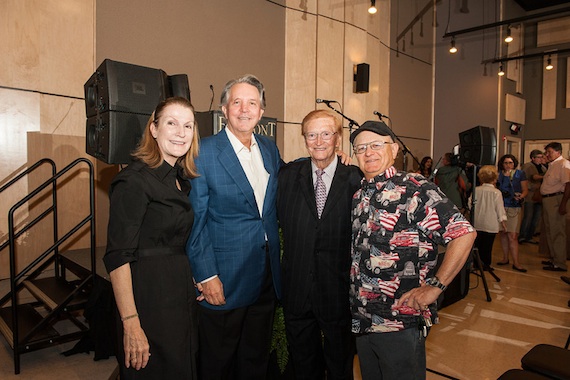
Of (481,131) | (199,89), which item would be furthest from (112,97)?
(481,131)

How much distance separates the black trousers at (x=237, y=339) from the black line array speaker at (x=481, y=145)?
4.41 m

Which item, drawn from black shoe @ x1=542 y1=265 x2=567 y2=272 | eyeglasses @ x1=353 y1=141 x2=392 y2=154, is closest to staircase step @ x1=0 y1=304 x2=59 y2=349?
eyeglasses @ x1=353 y1=141 x2=392 y2=154

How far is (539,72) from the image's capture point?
39.3ft

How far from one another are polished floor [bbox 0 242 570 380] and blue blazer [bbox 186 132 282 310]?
4.44 feet

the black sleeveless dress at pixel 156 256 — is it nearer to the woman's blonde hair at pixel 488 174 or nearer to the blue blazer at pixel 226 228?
the blue blazer at pixel 226 228

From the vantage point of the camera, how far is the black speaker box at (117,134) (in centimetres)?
244

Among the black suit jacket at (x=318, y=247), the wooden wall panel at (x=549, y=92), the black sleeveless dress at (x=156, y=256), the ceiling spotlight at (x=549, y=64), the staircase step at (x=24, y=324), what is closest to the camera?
the black sleeveless dress at (x=156, y=256)

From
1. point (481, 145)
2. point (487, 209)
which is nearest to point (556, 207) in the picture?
point (487, 209)

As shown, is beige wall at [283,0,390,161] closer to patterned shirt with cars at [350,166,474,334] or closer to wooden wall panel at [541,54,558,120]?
patterned shirt with cars at [350,166,474,334]

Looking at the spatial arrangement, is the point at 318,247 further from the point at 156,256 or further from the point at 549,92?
the point at 549,92

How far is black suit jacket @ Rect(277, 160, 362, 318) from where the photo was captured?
6.30ft

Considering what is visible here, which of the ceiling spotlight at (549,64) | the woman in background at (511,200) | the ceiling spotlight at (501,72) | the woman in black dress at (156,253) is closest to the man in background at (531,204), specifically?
the woman in background at (511,200)

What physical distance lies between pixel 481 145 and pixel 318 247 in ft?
14.0

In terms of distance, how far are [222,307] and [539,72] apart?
1380cm
